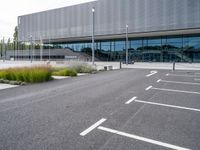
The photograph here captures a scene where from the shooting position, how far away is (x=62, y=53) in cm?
6638

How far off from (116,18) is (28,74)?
137 ft

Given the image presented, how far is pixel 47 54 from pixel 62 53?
20.2 feet

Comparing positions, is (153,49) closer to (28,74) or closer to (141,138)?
(28,74)

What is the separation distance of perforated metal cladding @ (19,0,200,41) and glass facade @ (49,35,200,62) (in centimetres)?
547

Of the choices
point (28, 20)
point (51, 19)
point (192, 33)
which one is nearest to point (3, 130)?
point (192, 33)

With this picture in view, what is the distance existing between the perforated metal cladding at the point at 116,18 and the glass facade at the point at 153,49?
17.9 feet

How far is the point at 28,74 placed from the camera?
14047 mm

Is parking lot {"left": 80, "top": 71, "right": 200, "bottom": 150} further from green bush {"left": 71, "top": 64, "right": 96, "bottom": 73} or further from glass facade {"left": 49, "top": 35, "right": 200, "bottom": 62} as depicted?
glass facade {"left": 49, "top": 35, "right": 200, "bottom": 62}

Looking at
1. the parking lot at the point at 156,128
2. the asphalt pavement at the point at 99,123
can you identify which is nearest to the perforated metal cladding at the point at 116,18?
the asphalt pavement at the point at 99,123

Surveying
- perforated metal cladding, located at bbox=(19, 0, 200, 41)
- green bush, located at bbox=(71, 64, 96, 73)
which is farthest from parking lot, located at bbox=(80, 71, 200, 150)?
perforated metal cladding, located at bbox=(19, 0, 200, 41)

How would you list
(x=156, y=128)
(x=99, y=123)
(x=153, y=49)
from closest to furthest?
(x=156, y=128) < (x=99, y=123) < (x=153, y=49)

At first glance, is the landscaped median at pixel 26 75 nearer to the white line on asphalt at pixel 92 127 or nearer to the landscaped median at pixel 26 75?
the landscaped median at pixel 26 75

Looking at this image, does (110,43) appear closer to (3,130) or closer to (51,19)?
(51,19)

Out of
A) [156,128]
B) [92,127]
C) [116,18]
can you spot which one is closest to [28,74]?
[92,127]
